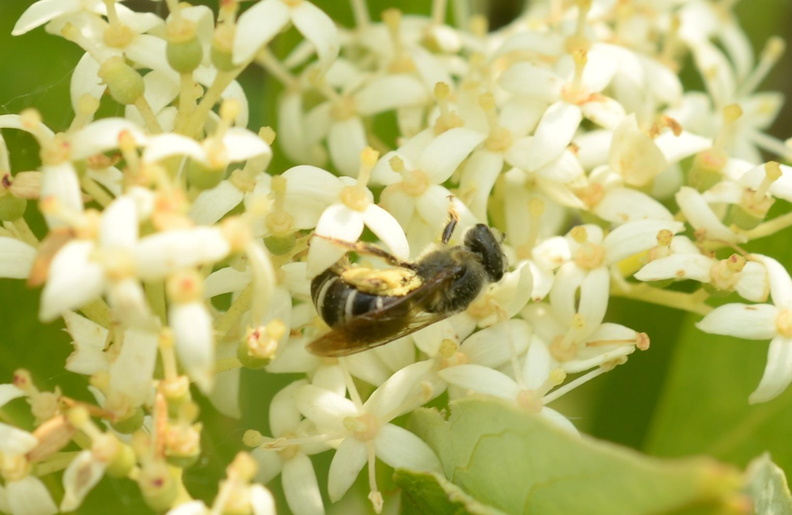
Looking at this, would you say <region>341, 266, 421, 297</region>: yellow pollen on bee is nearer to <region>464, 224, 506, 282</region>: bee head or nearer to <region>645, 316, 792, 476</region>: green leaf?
<region>464, 224, 506, 282</region>: bee head

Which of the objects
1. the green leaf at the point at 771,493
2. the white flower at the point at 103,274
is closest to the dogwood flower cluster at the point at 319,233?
the white flower at the point at 103,274

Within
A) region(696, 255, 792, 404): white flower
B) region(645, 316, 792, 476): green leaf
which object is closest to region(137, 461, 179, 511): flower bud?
region(696, 255, 792, 404): white flower

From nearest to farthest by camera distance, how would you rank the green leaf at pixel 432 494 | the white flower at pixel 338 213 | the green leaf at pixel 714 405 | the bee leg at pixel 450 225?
1. the green leaf at pixel 432 494
2. the white flower at pixel 338 213
3. the bee leg at pixel 450 225
4. the green leaf at pixel 714 405

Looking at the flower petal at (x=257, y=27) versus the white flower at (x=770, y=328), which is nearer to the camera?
the flower petal at (x=257, y=27)

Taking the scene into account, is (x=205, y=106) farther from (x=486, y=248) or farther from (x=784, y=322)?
(x=784, y=322)

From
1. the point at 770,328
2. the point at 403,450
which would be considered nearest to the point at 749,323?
the point at 770,328

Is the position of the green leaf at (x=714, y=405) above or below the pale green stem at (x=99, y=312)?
below

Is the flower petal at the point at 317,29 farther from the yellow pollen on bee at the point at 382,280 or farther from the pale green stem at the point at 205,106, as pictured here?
the yellow pollen on bee at the point at 382,280
